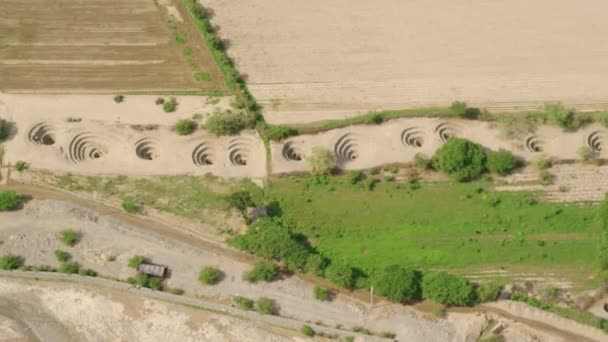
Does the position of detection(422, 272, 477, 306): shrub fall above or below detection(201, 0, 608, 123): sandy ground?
below

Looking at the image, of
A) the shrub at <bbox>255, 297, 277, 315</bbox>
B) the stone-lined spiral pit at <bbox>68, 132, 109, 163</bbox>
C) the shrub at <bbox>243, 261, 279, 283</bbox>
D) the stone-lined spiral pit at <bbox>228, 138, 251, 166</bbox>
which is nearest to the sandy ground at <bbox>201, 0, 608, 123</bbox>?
the stone-lined spiral pit at <bbox>228, 138, 251, 166</bbox>

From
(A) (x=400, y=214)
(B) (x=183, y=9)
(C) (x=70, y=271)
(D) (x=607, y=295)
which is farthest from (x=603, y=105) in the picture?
(C) (x=70, y=271)

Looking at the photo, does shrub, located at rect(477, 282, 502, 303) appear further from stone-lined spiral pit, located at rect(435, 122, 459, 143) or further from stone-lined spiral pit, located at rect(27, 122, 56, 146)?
stone-lined spiral pit, located at rect(27, 122, 56, 146)

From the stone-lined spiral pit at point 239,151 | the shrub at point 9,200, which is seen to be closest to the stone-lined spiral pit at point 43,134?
the shrub at point 9,200

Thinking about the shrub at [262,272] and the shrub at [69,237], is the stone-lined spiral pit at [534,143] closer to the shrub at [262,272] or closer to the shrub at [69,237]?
the shrub at [262,272]

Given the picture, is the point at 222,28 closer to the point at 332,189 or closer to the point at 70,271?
the point at 332,189

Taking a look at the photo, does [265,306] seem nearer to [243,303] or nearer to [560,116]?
[243,303]

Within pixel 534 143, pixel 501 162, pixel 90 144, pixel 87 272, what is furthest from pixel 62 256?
pixel 534 143
